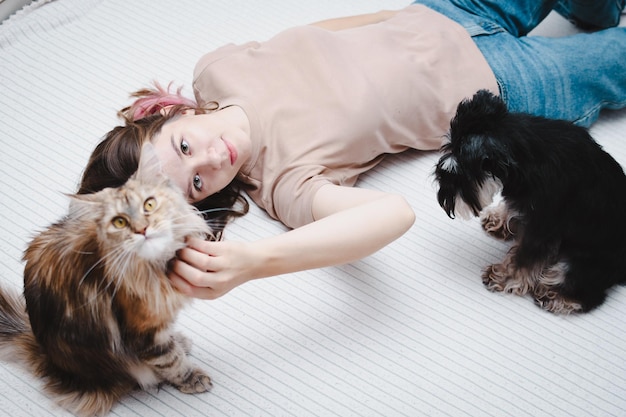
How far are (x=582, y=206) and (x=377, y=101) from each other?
2.22 ft

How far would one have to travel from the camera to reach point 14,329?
135 cm

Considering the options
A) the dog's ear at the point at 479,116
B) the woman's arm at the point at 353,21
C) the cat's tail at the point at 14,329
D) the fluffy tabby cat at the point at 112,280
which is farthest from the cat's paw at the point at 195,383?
the woman's arm at the point at 353,21

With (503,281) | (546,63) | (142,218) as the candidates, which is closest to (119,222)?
(142,218)

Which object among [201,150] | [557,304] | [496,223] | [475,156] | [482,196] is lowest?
[557,304]

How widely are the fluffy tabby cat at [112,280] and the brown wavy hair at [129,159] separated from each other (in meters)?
0.20

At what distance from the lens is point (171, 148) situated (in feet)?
4.83

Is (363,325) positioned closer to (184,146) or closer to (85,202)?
(184,146)

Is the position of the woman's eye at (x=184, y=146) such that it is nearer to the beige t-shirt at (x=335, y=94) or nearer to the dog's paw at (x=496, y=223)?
the beige t-shirt at (x=335, y=94)

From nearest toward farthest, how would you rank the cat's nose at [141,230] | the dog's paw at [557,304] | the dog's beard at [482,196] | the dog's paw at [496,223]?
the cat's nose at [141,230]
the dog's beard at [482,196]
the dog's paw at [557,304]
the dog's paw at [496,223]

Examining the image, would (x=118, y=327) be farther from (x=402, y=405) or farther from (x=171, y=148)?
(x=402, y=405)

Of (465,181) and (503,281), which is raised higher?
(465,181)

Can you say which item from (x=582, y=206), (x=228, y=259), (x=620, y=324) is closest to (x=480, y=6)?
(x=582, y=206)

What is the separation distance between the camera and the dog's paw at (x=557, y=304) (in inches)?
63.2

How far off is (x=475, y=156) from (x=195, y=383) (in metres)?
0.93
